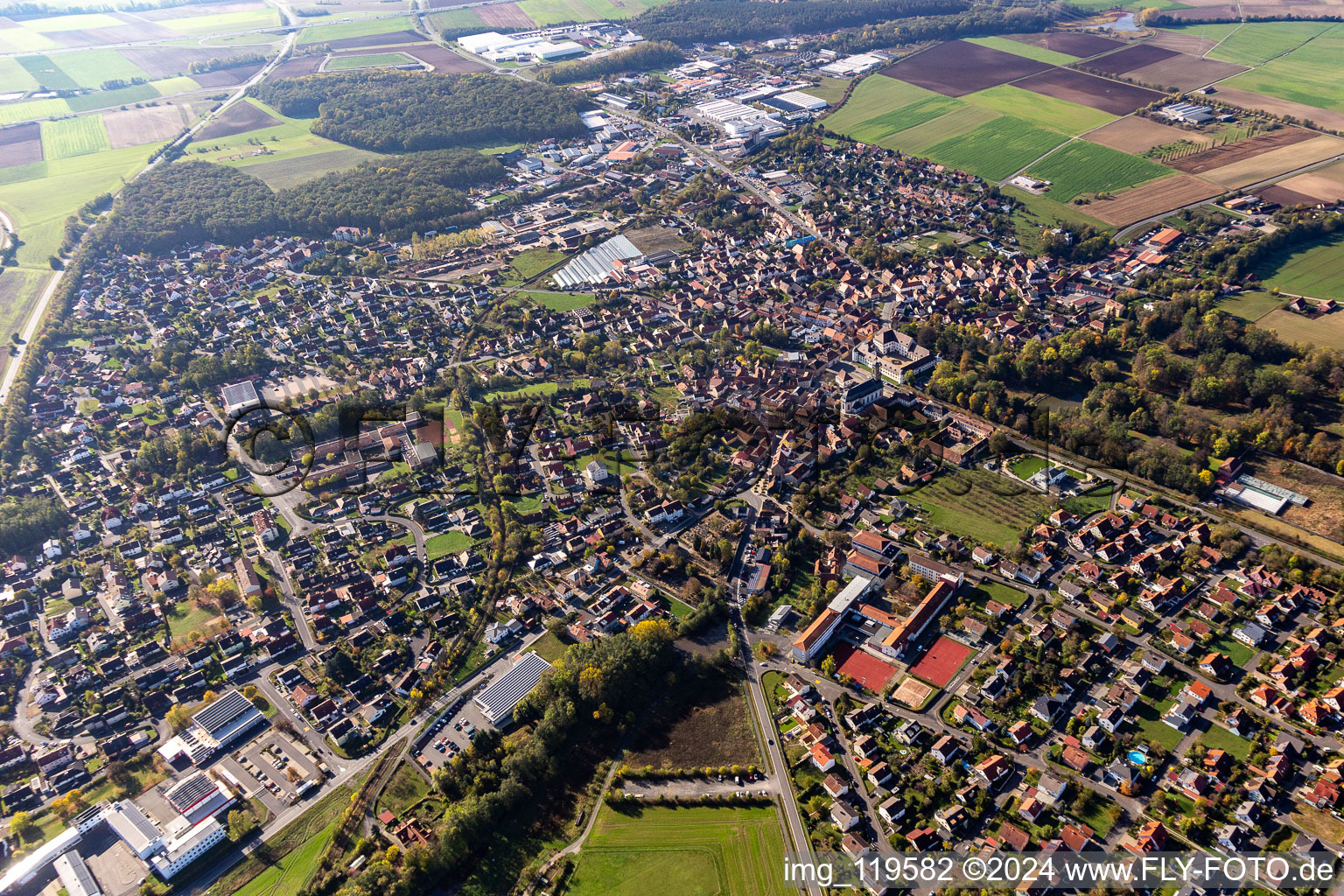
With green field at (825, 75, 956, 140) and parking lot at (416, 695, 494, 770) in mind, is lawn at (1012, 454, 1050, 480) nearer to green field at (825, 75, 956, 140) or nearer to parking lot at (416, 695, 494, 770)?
parking lot at (416, 695, 494, 770)

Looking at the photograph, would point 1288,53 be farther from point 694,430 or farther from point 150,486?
point 150,486

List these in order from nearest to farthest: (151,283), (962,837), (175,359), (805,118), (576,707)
A: 1. (962,837)
2. (576,707)
3. (175,359)
4. (151,283)
5. (805,118)

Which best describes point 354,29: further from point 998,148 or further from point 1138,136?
point 1138,136

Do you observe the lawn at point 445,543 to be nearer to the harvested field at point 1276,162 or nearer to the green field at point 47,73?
the harvested field at point 1276,162

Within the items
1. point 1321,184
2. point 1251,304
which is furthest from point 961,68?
point 1251,304

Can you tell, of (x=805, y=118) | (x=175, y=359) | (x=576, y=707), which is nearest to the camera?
(x=576, y=707)

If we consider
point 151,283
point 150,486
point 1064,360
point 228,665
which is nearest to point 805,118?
point 1064,360
